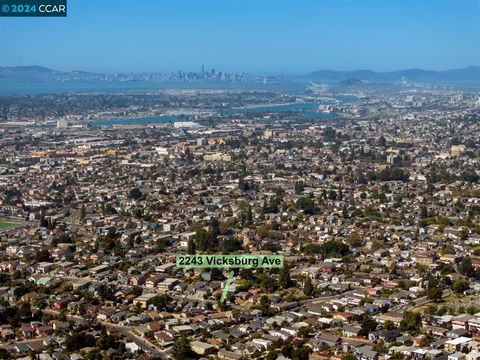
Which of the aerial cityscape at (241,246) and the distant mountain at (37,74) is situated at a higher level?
the distant mountain at (37,74)

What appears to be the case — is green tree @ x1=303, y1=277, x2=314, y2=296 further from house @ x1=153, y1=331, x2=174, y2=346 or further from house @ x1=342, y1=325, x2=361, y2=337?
house @ x1=153, y1=331, x2=174, y2=346

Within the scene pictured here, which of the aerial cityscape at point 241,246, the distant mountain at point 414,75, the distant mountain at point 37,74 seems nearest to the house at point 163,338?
the aerial cityscape at point 241,246

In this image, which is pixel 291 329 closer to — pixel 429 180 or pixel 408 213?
pixel 408 213

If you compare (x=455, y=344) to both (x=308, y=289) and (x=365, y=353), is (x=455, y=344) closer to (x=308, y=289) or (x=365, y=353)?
(x=365, y=353)

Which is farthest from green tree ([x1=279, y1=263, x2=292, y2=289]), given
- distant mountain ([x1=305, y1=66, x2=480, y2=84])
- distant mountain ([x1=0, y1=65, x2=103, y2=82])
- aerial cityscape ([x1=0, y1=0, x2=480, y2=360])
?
distant mountain ([x1=305, y1=66, x2=480, y2=84])

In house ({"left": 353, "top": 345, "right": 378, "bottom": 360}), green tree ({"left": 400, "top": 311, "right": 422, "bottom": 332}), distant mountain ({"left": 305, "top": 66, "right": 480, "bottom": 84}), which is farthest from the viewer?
distant mountain ({"left": 305, "top": 66, "right": 480, "bottom": 84})

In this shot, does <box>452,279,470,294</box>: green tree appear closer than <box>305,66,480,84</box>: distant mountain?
Yes

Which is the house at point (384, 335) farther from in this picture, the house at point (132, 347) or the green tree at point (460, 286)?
the house at point (132, 347)

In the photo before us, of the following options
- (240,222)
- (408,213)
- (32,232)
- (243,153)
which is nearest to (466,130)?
(243,153)
